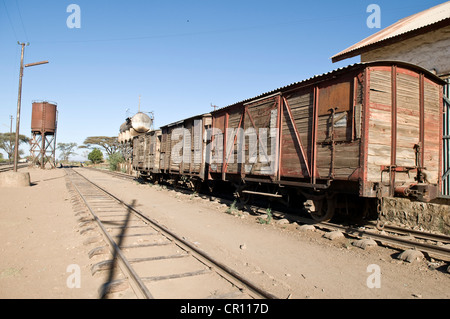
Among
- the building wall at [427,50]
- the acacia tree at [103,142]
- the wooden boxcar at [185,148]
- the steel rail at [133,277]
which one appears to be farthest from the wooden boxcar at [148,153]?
the acacia tree at [103,142]

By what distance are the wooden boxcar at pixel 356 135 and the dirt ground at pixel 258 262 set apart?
4.41 ft

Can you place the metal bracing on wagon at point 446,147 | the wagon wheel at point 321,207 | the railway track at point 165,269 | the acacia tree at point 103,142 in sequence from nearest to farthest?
the railway track at point 165,269
the wagon wheel at point 321,207
the metal bracing on wagon at point 446,147
the acacia tree at point 103,142

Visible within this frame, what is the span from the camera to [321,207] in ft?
24.5

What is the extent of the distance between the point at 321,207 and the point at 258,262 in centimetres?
332

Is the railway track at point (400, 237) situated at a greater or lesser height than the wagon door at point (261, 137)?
lesser

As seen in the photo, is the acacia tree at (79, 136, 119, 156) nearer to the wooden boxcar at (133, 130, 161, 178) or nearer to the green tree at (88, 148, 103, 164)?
the green tree at (88, 148, 103, 164)

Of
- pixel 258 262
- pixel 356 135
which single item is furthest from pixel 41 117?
pixel 356 135

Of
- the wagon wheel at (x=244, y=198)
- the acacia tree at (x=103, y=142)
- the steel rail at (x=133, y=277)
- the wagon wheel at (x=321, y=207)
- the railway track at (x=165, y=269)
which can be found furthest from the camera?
the acacia tree at (x=103, y=142)

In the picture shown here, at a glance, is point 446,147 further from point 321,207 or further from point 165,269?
point 165,269

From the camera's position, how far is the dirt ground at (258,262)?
12.3 ft

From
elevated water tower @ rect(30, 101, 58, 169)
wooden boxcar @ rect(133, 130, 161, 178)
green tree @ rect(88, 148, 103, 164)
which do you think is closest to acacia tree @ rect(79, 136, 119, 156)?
green tree @ rect(88, 148, 103, 164)

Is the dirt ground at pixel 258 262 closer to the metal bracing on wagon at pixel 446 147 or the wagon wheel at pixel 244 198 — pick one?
the wagon wheel at pixel 244 198

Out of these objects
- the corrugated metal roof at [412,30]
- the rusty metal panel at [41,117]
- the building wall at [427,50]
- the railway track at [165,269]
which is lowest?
the railway track at [165,269]

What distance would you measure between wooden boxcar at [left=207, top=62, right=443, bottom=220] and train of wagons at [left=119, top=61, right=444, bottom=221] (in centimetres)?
2
